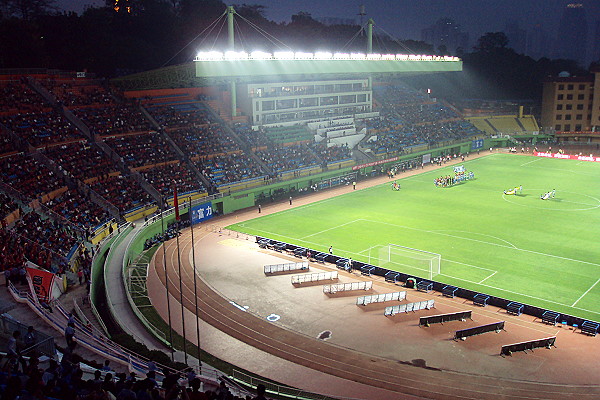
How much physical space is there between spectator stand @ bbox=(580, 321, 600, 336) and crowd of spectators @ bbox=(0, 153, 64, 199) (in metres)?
34.4

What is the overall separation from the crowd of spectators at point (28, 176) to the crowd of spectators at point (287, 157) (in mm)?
26232

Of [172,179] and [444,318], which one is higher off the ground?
[172,179]

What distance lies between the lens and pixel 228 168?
57.7 meters

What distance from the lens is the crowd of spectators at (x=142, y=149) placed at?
51094mm

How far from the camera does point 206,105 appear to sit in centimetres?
6838

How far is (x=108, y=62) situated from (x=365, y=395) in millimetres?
69096

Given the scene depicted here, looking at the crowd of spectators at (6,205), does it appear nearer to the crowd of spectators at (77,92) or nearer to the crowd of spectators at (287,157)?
the crowd of spectators at (77,92)

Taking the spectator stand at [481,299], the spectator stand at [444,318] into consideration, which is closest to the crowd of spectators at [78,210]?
the spectator stand at [444,318]

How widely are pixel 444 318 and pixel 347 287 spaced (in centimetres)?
645

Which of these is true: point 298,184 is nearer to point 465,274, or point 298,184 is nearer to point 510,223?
point 510,223

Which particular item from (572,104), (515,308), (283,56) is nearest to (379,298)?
(515,308)

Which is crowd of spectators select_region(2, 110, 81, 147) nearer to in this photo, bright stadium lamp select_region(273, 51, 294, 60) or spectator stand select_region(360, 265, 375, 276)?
bright stadium lamp select_region(273, 51, 294, 60)

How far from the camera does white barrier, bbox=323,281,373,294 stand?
32.2 metres

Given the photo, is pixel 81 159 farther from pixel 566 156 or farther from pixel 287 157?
pixel 566 156
